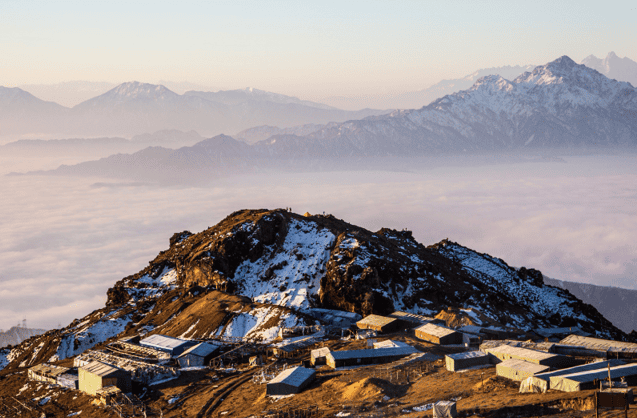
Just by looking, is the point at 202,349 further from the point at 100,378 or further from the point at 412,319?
the point at 412,319

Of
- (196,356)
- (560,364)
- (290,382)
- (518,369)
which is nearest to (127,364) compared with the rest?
(196,356)

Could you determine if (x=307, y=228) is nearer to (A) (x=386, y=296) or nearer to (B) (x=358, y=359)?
(A) (x=386, y=296)

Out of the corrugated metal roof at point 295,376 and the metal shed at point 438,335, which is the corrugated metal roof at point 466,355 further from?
the corrugated metal roof at point 295,376

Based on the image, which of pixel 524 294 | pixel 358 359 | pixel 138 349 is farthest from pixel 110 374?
pixel 524 294

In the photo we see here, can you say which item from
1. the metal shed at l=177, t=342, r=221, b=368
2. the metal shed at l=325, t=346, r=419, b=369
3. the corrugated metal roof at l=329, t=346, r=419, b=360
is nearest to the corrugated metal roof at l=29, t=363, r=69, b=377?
the metal shed at l=177, t=342, r=221, b=368

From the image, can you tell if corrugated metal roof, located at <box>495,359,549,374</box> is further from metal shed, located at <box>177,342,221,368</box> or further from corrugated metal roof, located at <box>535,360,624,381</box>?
metal shed, located at <box>177,342,221,368</box>
